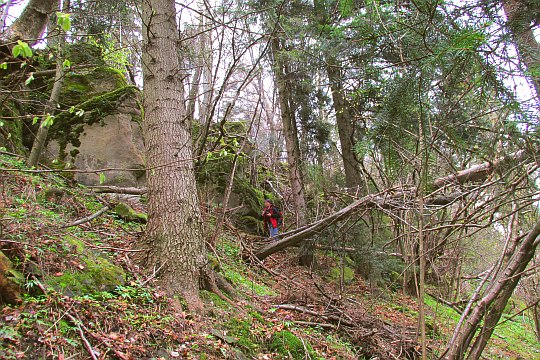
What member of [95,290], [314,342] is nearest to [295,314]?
[314,342]

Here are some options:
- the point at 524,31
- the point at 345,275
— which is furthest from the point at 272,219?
the point at 524,31

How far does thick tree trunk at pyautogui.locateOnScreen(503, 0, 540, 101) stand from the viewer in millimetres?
2344

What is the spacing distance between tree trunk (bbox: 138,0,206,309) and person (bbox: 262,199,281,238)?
213 inches

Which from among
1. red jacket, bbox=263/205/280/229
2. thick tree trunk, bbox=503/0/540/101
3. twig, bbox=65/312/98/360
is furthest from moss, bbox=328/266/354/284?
twig, bbox=65/312/98/360

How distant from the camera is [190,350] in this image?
293 cm

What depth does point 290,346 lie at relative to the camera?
3828 mm

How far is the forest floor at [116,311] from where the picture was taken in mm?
2424

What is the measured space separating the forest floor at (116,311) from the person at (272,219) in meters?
3.30

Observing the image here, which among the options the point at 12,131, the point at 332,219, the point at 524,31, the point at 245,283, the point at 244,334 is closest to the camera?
the point at 524,31

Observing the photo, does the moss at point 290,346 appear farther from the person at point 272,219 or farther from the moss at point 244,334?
the person at point 272,219

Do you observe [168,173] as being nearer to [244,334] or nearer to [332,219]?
[244,334]

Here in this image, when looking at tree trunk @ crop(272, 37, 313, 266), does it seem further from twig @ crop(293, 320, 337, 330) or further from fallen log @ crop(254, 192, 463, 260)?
twig @ crop(293, 320, 337, 330)

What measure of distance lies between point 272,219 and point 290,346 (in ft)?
18.0

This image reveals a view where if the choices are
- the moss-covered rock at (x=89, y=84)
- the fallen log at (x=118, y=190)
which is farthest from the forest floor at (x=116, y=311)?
the moss-covered rock at (x=89, y=84)
